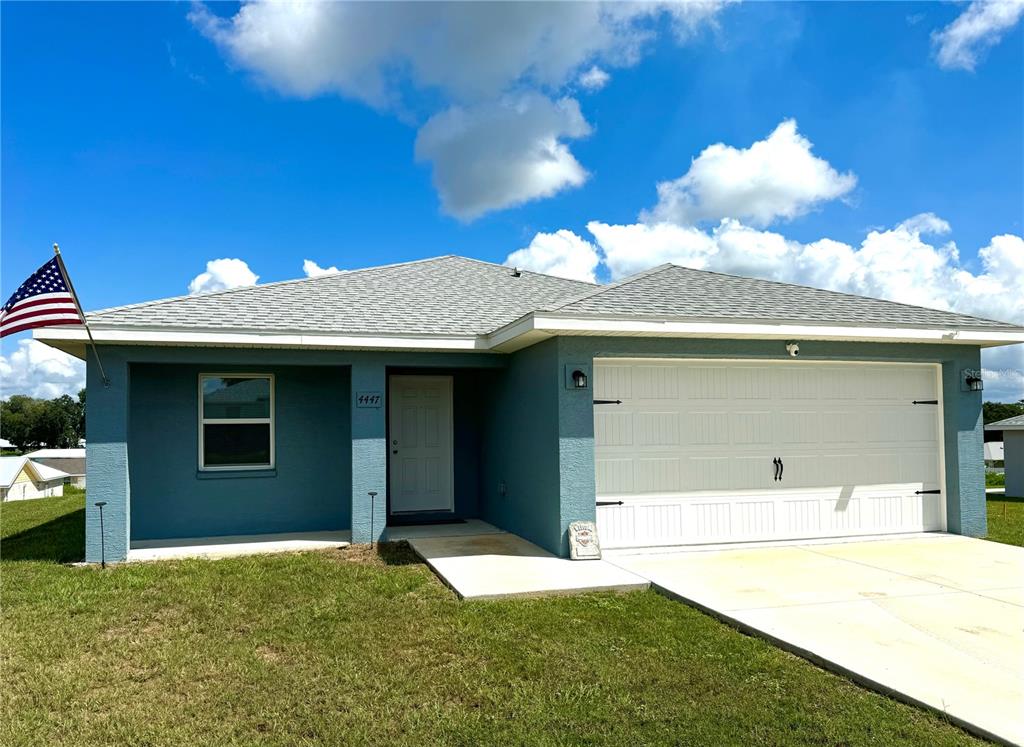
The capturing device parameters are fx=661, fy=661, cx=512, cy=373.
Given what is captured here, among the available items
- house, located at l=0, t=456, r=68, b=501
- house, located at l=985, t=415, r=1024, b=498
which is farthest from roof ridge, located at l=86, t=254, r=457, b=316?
house, located at l=0, t=456, r=68, b=501

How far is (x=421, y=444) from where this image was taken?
10789mm

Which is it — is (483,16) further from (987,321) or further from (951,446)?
(951,446)

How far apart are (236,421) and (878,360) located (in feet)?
29.3

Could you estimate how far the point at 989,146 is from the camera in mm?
10289

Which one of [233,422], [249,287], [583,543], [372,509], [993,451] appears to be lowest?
[993,451]

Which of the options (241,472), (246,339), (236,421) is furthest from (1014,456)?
(246,339)

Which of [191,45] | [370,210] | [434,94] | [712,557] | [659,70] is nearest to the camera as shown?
[712,557]

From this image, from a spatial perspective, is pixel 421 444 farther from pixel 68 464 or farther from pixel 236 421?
pixel 68 464

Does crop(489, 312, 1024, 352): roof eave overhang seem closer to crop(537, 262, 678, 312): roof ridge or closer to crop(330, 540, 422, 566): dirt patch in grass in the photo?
crop(537, 262, 678, 312): roof ridge

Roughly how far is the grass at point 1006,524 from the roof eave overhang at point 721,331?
263cm

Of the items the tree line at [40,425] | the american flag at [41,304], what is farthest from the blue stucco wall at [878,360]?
the tree line at [40,425]

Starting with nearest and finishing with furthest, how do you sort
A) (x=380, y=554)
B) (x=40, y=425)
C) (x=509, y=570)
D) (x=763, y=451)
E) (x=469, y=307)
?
1. (x=509, y=570)
2. (x=380, y=554)
3. (x=763, y=451)
4. (x=469, y=307)
5. (x=40, y=425)

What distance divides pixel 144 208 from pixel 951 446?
1683 centimetres

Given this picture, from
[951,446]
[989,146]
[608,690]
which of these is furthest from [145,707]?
[989,146]
